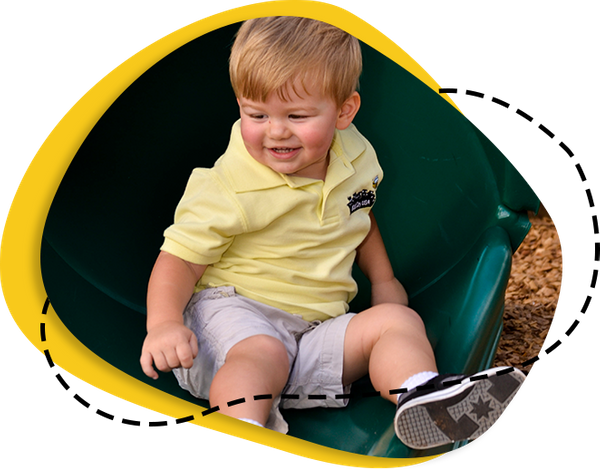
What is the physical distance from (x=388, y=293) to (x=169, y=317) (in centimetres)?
54

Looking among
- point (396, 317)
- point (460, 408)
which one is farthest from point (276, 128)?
point (460, 408)

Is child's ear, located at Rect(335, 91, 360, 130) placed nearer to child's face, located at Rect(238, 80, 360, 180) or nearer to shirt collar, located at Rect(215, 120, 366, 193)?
child's face, located at Rect(238, 80, 360, 180)

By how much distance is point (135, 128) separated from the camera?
5.31 feet

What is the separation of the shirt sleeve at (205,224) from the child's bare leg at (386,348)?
299 millimetres

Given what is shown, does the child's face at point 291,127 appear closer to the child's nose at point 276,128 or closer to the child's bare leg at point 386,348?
the child's nose at point 276,128

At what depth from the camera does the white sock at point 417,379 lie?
1.24m

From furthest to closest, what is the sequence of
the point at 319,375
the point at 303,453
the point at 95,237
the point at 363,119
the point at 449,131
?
the point at 363,119 < the point at 449,131 < the point at 95,237 < the point at 319,375 < the point at 303,453

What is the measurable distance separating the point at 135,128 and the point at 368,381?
2.41 feet

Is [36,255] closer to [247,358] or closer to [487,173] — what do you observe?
[247,358]

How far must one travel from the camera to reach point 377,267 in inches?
Answer: 65.0

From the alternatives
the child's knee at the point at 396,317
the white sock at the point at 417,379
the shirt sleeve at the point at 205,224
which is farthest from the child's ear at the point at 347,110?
the white sock at the point at 417,379

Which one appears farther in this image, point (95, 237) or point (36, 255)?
point (95, 237)

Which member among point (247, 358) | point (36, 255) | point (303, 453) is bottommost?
point (303, 453)

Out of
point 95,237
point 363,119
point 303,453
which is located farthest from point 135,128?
point 303,453
